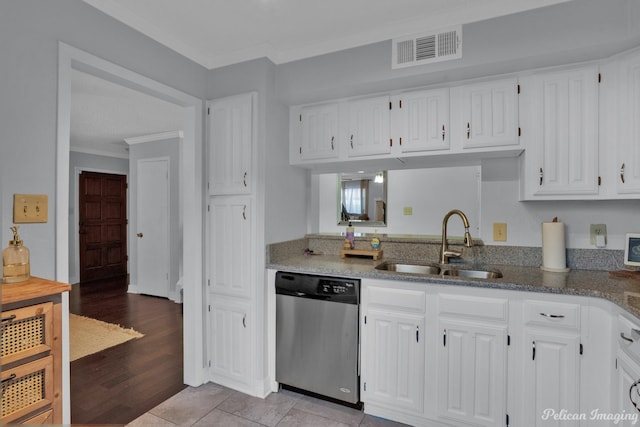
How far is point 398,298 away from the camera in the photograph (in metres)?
2.21

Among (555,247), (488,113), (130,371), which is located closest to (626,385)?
(555,247)

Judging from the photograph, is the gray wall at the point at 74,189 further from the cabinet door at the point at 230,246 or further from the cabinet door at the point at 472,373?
the cabinet door at the point at 472,373

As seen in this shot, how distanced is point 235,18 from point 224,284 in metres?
1.84

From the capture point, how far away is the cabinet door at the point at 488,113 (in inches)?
89.8

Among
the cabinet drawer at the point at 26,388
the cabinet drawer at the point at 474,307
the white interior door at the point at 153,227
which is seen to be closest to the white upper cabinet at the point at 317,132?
the cabinet drawer at the point at 474,307

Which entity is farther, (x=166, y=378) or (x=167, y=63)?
(x=166, y=378)

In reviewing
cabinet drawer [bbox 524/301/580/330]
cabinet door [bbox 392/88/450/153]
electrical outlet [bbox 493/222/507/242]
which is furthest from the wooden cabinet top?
electrical outlet [bbox 493/222/507/242]

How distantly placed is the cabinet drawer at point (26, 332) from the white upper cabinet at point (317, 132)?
194 cm

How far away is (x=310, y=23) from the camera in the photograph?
2338mm

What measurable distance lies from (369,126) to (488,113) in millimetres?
803

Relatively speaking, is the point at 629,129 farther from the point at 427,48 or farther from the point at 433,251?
the point at 433,251

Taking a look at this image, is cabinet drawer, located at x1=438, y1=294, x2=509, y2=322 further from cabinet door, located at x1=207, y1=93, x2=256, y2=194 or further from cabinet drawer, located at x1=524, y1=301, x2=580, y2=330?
cabinet door, located at x1=207, y1=93, x2=256, y2=194

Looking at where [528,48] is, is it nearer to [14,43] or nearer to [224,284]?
[224,284]

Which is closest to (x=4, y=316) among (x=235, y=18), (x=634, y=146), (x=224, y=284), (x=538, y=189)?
(x=224, y=284)
